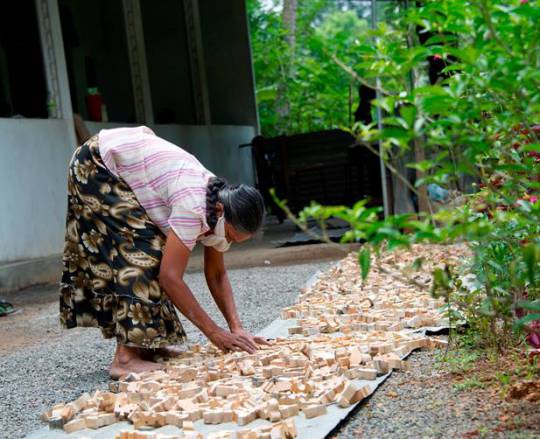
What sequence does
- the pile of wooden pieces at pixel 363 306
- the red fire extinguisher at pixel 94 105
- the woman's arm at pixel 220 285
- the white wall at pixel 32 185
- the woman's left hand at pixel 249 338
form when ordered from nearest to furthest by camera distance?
the woman's left hand at pixel 249 338, the woman's arm at pixel 220 285, the pile of wooden pieces at pixel 363 306, the white wall at pixel 32 185, the red fire extinguisher at pixel 94 105

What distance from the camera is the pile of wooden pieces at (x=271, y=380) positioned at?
2949 millimetres

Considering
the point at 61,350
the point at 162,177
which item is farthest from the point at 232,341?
the point at 61,350

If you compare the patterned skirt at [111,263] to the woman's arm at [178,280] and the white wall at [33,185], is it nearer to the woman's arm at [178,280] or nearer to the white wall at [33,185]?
the woman's arm at [178,280]

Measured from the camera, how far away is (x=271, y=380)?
3.31m

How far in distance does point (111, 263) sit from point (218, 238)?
520 mm

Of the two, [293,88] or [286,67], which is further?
[286,67]

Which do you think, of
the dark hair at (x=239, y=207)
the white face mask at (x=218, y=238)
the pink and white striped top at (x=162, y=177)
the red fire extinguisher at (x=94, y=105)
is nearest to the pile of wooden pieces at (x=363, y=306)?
the dark hair at (x=239, y=207)

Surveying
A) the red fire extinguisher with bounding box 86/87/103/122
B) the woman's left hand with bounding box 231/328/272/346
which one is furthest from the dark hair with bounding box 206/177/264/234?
the red fire extinguisher with bounding box 86/87/103/122

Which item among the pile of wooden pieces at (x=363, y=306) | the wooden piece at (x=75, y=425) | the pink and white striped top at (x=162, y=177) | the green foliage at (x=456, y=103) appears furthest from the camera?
the pile of wooden pieces at (x=363, y=306)

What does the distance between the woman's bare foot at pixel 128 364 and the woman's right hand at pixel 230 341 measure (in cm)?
30

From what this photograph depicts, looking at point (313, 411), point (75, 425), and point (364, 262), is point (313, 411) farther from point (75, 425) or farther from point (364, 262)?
point (364, 262)

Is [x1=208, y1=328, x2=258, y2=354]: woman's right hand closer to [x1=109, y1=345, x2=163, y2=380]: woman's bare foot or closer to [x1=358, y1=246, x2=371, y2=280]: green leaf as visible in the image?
[x1=109, y1=345, x2=163, y2=380]: woman's bare foot

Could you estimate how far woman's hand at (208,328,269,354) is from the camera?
372 cm

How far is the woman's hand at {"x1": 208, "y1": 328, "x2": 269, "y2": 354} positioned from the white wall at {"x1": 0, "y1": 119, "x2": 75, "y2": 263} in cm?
501
